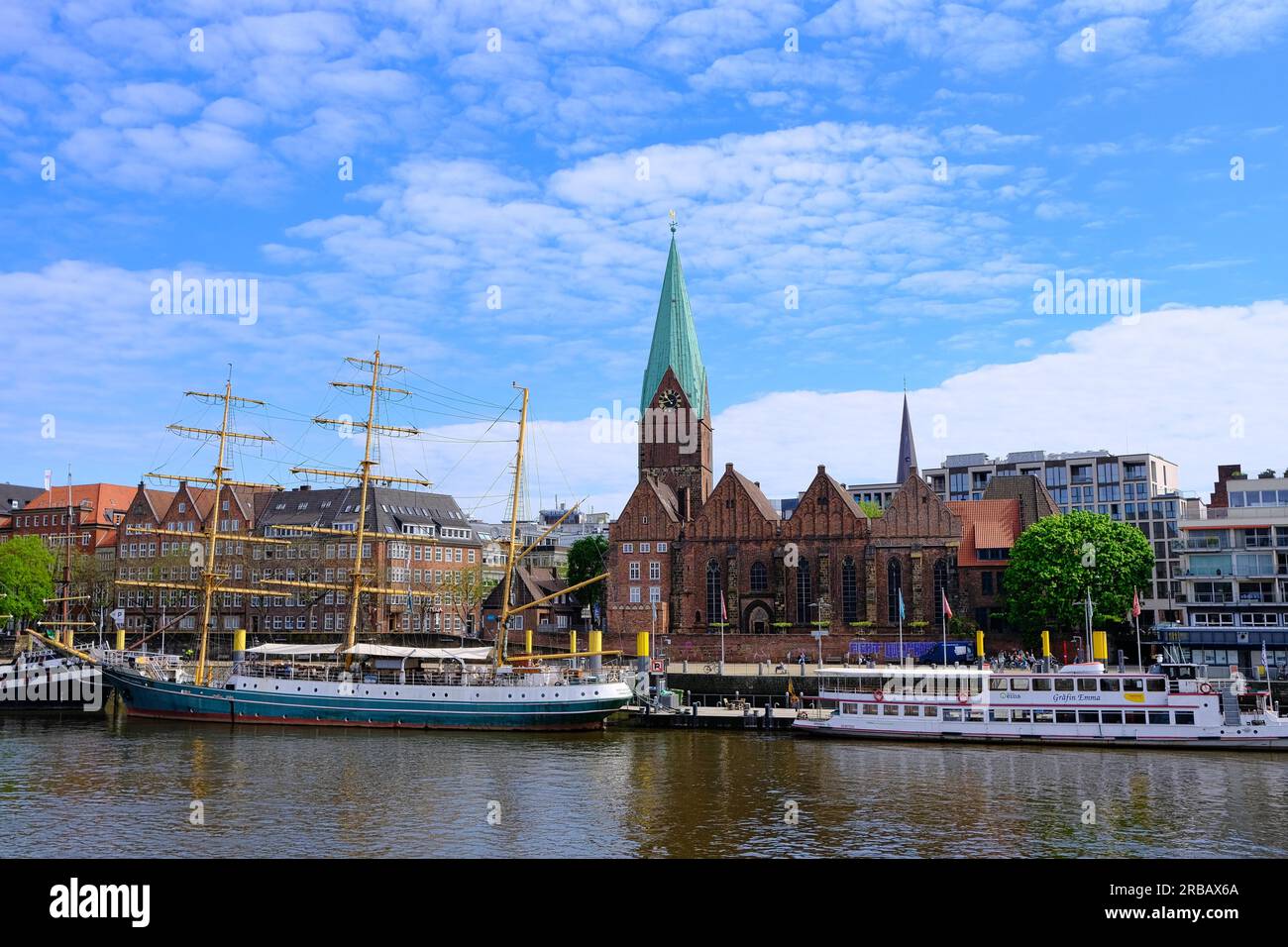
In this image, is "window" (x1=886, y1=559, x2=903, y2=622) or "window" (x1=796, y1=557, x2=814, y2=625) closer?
"window" (x1=886, y1=559, x2=903, y2=622)

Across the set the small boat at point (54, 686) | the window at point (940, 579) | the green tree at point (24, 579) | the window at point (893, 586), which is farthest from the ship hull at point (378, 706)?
the green tree at point (24, 579)

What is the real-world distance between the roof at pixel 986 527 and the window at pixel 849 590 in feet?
31.2

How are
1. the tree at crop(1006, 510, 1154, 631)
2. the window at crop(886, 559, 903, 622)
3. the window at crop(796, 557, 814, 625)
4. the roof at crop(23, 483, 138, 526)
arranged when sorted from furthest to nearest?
1. the roof at crop(23, 483, 138, 526)
2. the window at crop(796, 557, 814, 625)
3. the window at crop(886, 559, 903, 622)
4. the tree at crop(1006, 510, 1154, 631)

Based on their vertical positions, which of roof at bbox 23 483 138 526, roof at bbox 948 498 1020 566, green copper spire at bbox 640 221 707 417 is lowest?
roof at bbox 948 498 1020 566

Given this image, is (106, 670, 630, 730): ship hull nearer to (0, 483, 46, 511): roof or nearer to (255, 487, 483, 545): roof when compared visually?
(255, 487, 483, 545): roof

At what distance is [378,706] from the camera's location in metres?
67.8

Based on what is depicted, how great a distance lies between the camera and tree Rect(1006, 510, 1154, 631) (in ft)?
268

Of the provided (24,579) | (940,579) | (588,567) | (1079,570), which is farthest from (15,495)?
(1079,570)

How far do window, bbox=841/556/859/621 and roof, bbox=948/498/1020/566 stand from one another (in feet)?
31.2

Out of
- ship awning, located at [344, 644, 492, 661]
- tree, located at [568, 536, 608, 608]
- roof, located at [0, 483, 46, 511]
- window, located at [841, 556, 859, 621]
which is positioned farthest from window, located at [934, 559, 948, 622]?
roof, located at [0, 483, 46, 511]

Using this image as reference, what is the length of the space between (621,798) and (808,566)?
6462cm

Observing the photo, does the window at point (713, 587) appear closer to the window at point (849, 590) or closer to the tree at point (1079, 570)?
the window at point (849, 590)

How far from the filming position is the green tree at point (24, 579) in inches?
4557
